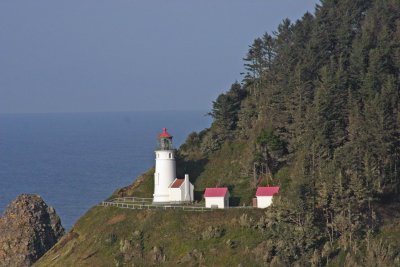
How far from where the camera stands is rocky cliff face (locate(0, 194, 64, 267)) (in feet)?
293

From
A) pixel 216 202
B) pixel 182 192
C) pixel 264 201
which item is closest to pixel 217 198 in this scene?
pixel 216 202

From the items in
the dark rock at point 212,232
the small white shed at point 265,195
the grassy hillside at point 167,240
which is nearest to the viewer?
the grassy hillside at point 167,240

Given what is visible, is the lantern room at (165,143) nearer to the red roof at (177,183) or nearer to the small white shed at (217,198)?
the red roof at (177,183)

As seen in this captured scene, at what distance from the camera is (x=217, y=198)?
252 feet

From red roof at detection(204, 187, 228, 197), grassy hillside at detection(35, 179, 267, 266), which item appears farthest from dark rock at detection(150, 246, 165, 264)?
red roof at detection(204, 187, 228, 197)

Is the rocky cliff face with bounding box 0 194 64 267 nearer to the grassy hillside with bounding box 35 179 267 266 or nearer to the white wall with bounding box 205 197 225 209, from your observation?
the grassy hillside with bounding box 35 179 267 266

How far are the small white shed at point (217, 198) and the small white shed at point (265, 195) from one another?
114 inches

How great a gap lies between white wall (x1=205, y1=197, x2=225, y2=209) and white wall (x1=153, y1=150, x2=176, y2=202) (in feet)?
19.2

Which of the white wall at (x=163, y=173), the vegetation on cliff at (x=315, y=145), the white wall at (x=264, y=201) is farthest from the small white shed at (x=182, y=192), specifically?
the white wall at (x=264, y=201)

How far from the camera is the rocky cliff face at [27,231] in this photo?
8931cm

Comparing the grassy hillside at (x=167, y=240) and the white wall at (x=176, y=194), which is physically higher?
the white wall at (x=176, y=194)

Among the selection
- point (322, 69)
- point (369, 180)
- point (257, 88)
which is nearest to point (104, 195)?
point (257, 88)

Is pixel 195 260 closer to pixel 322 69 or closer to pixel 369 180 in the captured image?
pixel 369 180

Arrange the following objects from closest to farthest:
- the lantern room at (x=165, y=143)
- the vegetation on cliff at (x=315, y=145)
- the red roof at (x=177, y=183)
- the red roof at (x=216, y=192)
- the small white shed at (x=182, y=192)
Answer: the vegetation on cliff at (x=315, y=145)
the red roof at (x=216, y=192)
the small white shed at (x=182, y=192)
the red roof at (x=177, y=183)
the lantern room at (x=165, y=143)
